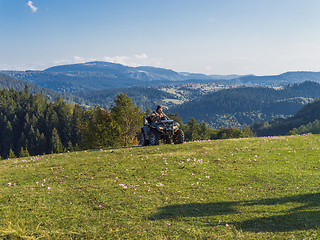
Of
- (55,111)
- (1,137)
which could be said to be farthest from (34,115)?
(1,137)

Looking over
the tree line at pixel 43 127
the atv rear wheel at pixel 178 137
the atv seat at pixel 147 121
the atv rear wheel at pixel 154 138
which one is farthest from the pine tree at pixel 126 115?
the tree line at pixel 43 127

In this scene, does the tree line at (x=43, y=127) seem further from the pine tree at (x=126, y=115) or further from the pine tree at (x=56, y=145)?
the pine tree at (x=126, y=115)

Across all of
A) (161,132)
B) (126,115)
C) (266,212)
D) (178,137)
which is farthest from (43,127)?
(266,212)

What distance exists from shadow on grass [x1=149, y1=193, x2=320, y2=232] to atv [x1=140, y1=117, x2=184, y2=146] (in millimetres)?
11762

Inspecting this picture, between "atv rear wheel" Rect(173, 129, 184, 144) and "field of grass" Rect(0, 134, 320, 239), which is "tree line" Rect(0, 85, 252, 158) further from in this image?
"field of grass" Rect(0, 134, 320, 239)

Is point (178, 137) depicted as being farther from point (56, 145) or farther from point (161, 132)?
point (56, 145)

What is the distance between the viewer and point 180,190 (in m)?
9.73

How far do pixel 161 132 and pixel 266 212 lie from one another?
43.0ft

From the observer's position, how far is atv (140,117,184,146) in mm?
19803

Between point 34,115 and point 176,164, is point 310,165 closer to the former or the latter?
point 176,164

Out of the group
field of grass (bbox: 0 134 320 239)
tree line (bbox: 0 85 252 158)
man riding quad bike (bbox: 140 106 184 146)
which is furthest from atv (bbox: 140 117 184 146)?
tree line (bbox: 0 85 252 158)

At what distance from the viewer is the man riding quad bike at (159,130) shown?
65.1 feet

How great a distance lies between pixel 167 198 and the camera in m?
8.85

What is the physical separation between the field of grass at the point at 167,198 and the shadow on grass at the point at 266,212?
0.03 m
